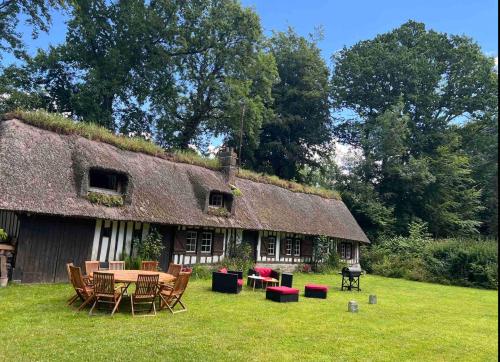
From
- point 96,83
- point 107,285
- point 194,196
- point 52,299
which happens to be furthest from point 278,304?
point 96,83

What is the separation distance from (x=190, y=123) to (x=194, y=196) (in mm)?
14083

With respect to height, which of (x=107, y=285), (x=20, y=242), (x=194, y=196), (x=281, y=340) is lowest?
(x=281, y=340)

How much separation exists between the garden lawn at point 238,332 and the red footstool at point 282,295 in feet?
A: 0.88

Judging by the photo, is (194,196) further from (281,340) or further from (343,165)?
(343,165)

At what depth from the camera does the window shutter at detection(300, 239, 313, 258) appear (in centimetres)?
2091

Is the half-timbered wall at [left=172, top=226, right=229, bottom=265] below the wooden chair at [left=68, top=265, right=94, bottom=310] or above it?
above

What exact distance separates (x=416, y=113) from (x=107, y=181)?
97.4 ft

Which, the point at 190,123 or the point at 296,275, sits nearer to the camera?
the point at 296,275

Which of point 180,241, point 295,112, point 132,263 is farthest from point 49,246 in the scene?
point 295,112

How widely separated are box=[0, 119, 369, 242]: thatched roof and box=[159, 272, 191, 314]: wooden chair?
414 cm

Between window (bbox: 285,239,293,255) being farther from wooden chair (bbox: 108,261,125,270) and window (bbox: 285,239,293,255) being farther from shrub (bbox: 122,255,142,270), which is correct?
wooden chair (bbox: 108,261,125,270)

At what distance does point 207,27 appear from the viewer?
27359 millimetres

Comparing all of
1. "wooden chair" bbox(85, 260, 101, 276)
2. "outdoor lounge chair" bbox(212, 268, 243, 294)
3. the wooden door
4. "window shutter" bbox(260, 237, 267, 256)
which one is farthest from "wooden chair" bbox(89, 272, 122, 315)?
"window shutter" bbox(260, 237, 267, 256)

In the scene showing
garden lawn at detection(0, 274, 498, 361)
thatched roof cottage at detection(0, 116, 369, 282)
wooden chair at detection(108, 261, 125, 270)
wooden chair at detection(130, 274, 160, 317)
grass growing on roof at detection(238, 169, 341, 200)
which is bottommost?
garden lawn at detection(0, 274, 498, 361)
